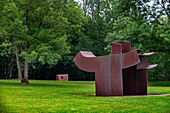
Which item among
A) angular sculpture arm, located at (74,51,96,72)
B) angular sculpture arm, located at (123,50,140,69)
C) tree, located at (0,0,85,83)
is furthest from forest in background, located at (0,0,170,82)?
angular sculpture arm, located at (123,50,140,69)

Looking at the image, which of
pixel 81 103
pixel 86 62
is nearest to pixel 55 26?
pixel 86 62

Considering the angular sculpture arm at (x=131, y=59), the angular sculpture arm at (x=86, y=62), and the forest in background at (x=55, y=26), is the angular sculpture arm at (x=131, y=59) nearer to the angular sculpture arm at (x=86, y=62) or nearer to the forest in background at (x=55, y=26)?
the angular sculpture arm at (x=86, y=62)

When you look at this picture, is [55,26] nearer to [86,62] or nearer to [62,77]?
[86,62]

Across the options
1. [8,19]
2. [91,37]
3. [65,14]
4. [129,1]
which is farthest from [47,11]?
[91,37]

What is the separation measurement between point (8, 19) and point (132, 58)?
14.1m

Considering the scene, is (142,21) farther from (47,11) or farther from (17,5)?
(17,5)

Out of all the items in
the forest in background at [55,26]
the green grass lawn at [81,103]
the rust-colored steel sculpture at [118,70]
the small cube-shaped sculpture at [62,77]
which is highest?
the forest in background at [55,26]

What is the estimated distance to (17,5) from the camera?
22828 millimetres

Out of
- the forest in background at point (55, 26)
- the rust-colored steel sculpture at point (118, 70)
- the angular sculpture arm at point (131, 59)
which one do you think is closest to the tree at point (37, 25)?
the forest in background at point (55, 26)

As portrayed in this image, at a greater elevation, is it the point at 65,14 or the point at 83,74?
the point at 65,14

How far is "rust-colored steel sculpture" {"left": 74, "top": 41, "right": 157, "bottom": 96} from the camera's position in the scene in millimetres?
11938

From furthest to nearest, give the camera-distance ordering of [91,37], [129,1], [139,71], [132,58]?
[91,37] → [129,1] → [139,71] → [132,58]

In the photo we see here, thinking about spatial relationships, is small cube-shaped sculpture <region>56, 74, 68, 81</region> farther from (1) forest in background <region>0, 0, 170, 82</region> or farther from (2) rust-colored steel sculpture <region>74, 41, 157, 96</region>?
(2) rust-colored steel sculpture <region>74, 41, 157, 96</region>

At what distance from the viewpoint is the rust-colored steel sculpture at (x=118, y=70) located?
1194 cm
